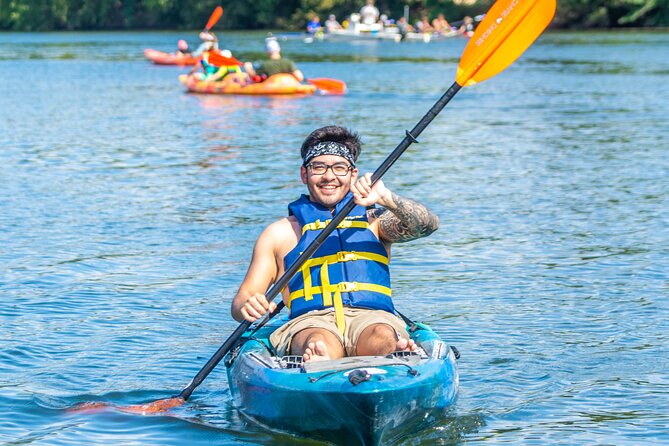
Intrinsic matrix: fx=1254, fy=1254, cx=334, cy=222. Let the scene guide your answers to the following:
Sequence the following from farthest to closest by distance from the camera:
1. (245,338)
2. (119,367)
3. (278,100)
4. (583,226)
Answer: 1. (278,100)
2. (583,226)
3. (119,367)
4. (245,338)

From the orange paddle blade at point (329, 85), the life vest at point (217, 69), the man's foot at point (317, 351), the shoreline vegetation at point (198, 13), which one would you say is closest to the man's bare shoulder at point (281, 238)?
the man's foot at point (317, 351)

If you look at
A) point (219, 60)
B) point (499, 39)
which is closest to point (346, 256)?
point (499, 39)

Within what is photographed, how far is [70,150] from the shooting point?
16812mm

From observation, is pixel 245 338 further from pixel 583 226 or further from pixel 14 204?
pixel 14 204

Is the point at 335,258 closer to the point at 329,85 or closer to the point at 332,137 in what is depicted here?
the point at 332,137

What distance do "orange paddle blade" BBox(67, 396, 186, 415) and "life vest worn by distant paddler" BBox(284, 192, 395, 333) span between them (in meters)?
0.91

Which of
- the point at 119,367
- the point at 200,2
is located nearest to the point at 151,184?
the point at 119,367

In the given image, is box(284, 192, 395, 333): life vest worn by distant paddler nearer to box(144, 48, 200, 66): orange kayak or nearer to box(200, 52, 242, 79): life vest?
box(200, 52, 242, 79): life vest

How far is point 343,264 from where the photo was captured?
593cm

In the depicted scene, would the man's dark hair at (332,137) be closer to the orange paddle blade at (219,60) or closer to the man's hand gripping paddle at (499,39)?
the man's hand gripping paddle at (499,39)

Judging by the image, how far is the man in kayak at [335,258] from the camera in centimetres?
578

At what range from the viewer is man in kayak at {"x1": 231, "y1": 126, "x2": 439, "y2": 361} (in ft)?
19.0

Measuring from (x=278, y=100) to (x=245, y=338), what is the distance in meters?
18.3

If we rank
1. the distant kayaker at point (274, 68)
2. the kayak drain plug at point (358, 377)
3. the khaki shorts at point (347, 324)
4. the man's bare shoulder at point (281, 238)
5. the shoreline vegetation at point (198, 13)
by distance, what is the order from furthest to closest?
the shoreline vegetation at point (198, 13)
the distant kayaker at point (274, 68)
the man's bare shoulder at point (281, 238)
the khaki shorts at point (347, 324)
the kayak drain plug at point (358, 377)
